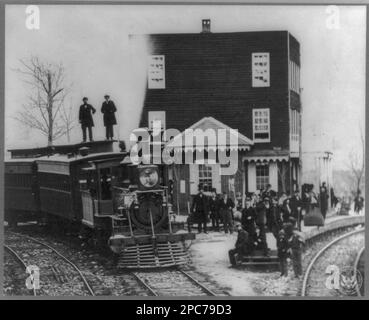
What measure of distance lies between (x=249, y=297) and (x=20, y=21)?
3849mm

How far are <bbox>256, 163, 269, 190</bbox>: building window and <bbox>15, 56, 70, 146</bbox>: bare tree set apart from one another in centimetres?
222

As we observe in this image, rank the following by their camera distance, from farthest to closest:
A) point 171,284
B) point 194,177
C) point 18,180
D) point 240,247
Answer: point 18,180 → point 194,177 → point 240,247 → point 171,284

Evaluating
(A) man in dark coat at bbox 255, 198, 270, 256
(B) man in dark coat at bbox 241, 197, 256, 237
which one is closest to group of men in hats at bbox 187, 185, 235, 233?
(B) man in dark coat at bbox 241, 197, 256, 237

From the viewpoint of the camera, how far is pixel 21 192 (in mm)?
8922

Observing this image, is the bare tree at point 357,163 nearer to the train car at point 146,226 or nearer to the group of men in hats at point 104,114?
the train car at point 146,226

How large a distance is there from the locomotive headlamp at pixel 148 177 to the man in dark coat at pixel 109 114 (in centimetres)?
55

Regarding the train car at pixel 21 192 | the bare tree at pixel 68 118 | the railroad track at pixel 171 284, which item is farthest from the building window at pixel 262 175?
the train car at pixel 21 192

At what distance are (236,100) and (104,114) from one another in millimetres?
1454

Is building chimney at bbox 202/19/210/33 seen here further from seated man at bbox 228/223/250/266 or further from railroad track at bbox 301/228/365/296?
railroad track at bbox 301/228/365/296

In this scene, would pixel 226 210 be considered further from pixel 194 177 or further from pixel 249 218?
pixel 194 177

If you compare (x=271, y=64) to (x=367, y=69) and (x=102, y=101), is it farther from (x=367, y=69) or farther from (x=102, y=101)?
(x=102, y=101)

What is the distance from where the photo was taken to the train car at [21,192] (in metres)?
8.77

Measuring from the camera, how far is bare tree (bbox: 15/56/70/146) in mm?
8641

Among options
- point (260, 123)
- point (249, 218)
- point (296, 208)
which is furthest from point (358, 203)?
point (260, 123)
